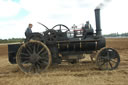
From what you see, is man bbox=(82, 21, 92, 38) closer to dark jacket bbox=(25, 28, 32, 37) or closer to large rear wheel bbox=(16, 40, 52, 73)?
large rear wheel bbox=(16, 40, 52, 73)

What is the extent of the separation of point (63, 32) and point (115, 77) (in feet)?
8.45

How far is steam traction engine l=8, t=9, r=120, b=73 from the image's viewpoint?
5.41 meters

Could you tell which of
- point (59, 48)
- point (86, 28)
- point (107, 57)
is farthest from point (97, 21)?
point (59, 48)

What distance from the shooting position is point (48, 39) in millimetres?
5699

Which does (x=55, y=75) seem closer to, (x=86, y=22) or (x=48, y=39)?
(x=48, y=39)

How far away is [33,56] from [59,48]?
1093mm

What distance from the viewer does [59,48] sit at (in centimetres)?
575

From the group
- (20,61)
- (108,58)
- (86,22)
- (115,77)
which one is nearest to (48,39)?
(20,61)

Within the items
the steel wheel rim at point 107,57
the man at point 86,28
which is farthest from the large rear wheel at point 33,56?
the steel wheel rim at point 107,57

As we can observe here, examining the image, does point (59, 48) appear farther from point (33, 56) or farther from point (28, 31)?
point (28, 31)

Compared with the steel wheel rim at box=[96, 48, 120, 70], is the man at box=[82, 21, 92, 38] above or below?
above

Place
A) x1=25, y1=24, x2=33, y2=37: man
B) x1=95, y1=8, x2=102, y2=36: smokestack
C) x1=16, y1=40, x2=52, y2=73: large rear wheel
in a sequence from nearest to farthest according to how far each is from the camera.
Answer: x1=16, y1=40, x2=52, y2=73: large rear wheel → x1=95, y1=8, x2=102, y2=36: smokestack → x1=25, y1=24, x2=33, y2=37: man

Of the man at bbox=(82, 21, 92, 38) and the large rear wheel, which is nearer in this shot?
the large rear wheel

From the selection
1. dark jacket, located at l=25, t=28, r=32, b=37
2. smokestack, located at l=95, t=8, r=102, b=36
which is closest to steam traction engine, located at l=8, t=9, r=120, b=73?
smokestack, located at l=95, t=8, r=102, b=36
